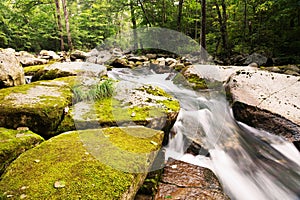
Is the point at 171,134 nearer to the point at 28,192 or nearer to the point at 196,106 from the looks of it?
the point at 196,106

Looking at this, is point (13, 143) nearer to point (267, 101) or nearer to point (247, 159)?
point (247, 159)

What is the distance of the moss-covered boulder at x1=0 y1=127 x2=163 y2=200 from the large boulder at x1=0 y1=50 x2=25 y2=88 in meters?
2.57

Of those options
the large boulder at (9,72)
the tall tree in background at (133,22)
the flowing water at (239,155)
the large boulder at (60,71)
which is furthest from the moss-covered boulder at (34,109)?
the tall tree in background at (133,22)

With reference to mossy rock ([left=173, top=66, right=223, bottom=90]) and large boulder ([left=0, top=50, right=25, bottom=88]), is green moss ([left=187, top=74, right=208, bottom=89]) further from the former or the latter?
large boulder ([left=0, top=50, right=25, bottom=88])

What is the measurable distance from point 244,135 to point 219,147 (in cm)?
84

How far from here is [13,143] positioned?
2379 millimetres

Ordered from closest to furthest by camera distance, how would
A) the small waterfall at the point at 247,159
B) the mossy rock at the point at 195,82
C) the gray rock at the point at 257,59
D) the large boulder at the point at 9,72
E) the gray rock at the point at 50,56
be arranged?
the small waterfall at the point at 247,159, the large boulder at the point at 9,72, the mossy rock at the point at 195,82, the gray rock at the point at 257,59, the gray rock at the point at 50,56

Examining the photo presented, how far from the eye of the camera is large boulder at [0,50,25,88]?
13.8ft

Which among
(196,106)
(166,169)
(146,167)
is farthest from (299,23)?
(146,167)

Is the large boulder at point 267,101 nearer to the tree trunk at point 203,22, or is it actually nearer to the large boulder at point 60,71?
the large boulder at point 60,71

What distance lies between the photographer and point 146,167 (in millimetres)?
2268

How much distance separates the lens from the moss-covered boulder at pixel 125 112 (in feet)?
10.5

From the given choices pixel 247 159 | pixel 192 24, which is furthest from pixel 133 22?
pixel 247 159

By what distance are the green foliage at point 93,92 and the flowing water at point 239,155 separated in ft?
5.13
